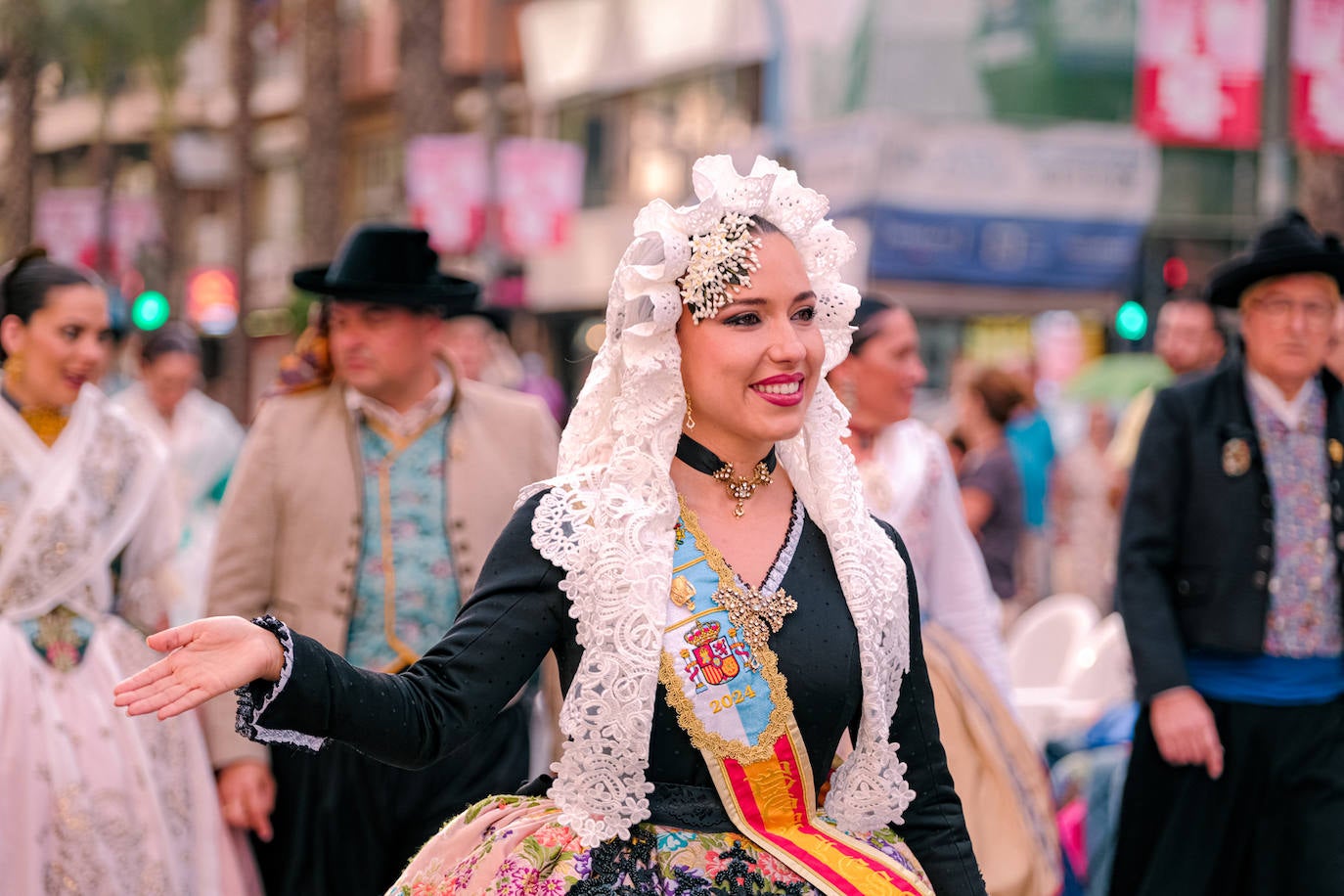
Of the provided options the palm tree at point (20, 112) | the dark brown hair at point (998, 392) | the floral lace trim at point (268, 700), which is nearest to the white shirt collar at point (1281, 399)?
the floral lace trim at point (268, 700)

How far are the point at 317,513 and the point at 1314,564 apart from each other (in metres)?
2.78

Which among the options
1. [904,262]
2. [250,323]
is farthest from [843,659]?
[250,323]

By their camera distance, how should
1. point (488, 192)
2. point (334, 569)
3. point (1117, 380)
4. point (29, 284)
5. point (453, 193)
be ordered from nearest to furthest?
point (334, 569) → point (29, 284) → point (1117, 380) → point (453, 193) → point (488, 192)

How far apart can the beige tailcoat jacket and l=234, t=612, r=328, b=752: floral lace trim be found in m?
2.33

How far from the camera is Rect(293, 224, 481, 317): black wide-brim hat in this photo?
18.1ft

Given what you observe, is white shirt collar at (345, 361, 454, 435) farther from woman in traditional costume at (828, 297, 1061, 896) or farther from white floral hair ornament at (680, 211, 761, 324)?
white floral hair ornament at (680, 211, 761, 324)

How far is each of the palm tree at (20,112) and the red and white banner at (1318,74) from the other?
2366cm

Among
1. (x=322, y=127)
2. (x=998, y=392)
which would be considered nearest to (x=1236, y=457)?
(x=998, y=392)

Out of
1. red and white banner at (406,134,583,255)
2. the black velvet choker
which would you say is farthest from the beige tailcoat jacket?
red and white banner at (406,134,583,255)

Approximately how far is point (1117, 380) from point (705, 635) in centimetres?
1338

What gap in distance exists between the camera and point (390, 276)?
562 centimetres

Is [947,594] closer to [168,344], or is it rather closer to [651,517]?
[651,517]

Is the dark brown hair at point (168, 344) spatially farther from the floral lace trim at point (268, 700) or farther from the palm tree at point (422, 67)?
the palm tree at point (422, 67)

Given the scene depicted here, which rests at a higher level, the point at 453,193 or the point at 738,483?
the point at 453,193
